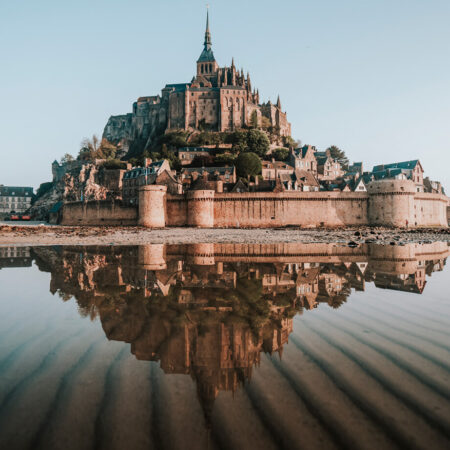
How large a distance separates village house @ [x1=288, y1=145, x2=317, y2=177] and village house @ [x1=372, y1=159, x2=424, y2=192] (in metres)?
9.78

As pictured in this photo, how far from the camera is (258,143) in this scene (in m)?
57.3

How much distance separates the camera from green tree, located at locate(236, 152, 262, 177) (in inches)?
1941

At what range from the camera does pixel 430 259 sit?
1370 cm

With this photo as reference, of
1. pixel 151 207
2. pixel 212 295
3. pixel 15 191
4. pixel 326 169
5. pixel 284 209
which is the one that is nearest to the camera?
pixel 212 295

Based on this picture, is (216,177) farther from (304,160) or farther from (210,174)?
(304,160)

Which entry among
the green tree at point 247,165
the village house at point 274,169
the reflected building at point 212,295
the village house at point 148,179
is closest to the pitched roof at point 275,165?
the village house at point 274,169

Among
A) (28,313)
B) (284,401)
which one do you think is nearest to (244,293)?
(28,313)

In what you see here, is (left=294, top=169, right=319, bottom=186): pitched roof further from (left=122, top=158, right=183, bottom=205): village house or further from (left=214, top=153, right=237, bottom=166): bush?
(left=122, top=158, right=183, bottom=205): village house

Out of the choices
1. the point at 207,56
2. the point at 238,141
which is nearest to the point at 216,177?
the point at 238,141

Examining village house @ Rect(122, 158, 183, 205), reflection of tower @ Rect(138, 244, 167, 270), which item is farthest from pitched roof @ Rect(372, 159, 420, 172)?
reflection of tower @ Rect(138, 244, 167, 270)

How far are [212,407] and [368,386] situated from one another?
4.48 ft

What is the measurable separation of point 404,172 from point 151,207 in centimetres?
4119

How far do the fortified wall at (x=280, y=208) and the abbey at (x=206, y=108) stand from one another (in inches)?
1285

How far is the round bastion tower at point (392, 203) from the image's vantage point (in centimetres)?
3622
